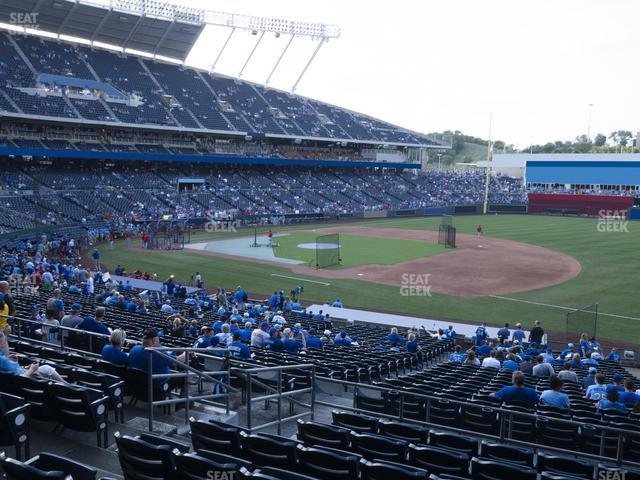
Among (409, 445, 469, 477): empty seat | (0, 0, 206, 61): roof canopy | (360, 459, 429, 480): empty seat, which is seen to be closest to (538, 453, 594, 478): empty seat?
(409, 445, 469, 477): empty seat

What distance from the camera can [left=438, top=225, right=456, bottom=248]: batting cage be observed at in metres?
44.8

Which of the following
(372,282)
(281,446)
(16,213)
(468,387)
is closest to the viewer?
(281,446)

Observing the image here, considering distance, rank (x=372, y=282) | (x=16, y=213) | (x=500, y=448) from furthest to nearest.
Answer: (x=16, y=213), (x=372, y=282), (x=500, y=448)

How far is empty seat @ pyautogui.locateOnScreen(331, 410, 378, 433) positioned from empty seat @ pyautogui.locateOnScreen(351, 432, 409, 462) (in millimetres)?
Answer: 1042

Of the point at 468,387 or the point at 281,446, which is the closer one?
the point at 281,446

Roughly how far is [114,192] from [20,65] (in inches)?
621

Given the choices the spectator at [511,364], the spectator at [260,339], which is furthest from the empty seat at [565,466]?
the spectator at [260,339]

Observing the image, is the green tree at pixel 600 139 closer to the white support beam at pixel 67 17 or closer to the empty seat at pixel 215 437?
the white support beam at pixel 67 17

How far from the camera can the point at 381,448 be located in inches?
239

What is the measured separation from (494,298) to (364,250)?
15.6 meters

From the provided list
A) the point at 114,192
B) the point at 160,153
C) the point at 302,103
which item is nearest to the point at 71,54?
the point at 160,153

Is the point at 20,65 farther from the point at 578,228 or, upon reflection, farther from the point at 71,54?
the point at 578,228

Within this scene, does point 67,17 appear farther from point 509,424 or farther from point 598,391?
point 509,424

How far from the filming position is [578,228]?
5669 cm
